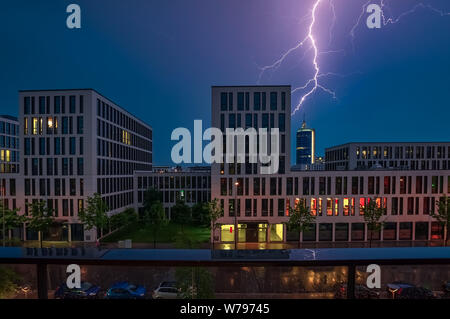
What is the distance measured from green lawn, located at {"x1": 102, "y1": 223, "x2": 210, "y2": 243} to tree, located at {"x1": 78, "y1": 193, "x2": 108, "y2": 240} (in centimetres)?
437

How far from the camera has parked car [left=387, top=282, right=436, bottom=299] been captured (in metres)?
5.34

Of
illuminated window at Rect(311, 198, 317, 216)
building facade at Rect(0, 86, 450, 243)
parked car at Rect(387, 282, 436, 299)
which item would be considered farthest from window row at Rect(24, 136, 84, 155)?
parked car at Rect(387, 282, 436, 299)

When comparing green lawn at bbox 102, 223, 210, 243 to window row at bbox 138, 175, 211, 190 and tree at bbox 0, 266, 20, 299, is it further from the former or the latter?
tree at bbox 0, 266, 20, 299

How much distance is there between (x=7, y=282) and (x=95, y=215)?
28367 millimetres

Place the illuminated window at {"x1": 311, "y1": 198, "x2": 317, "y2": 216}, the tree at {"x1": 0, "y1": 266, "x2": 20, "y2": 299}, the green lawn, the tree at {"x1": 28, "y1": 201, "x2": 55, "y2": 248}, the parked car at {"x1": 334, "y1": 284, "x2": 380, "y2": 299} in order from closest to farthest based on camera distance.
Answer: the parked car at {"x1": 334, "y1": 284, "x2": 380, "y2": 299} → the tree at {"x1": 0, "y1": 266, "x2": 20, "y2": 299} → the tree at {"x1": 28, "y1": 201, "x2": 55, "y2": 248} → the green lawn → the illuminated window at {"x1": 311, "y1": 198, "x2": 317, "y2": 216}

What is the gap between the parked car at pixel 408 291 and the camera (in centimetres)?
534

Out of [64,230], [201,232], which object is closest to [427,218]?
[201,232]

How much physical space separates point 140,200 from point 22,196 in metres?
18.3

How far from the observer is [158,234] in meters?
33.4

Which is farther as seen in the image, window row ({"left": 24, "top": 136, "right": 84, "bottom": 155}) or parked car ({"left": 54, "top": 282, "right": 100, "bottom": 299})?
window row ({"left": 24, "top": 136, "right": 84, "bottom": 155})

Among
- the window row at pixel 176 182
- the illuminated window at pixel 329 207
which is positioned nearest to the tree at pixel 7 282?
the illuminated window at pixel 329 207

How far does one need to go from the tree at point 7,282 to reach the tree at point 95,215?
26.6m

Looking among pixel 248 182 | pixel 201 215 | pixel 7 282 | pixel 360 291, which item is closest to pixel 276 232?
pixel 248 182

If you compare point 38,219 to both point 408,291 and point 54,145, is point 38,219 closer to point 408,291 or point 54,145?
point 54,145
